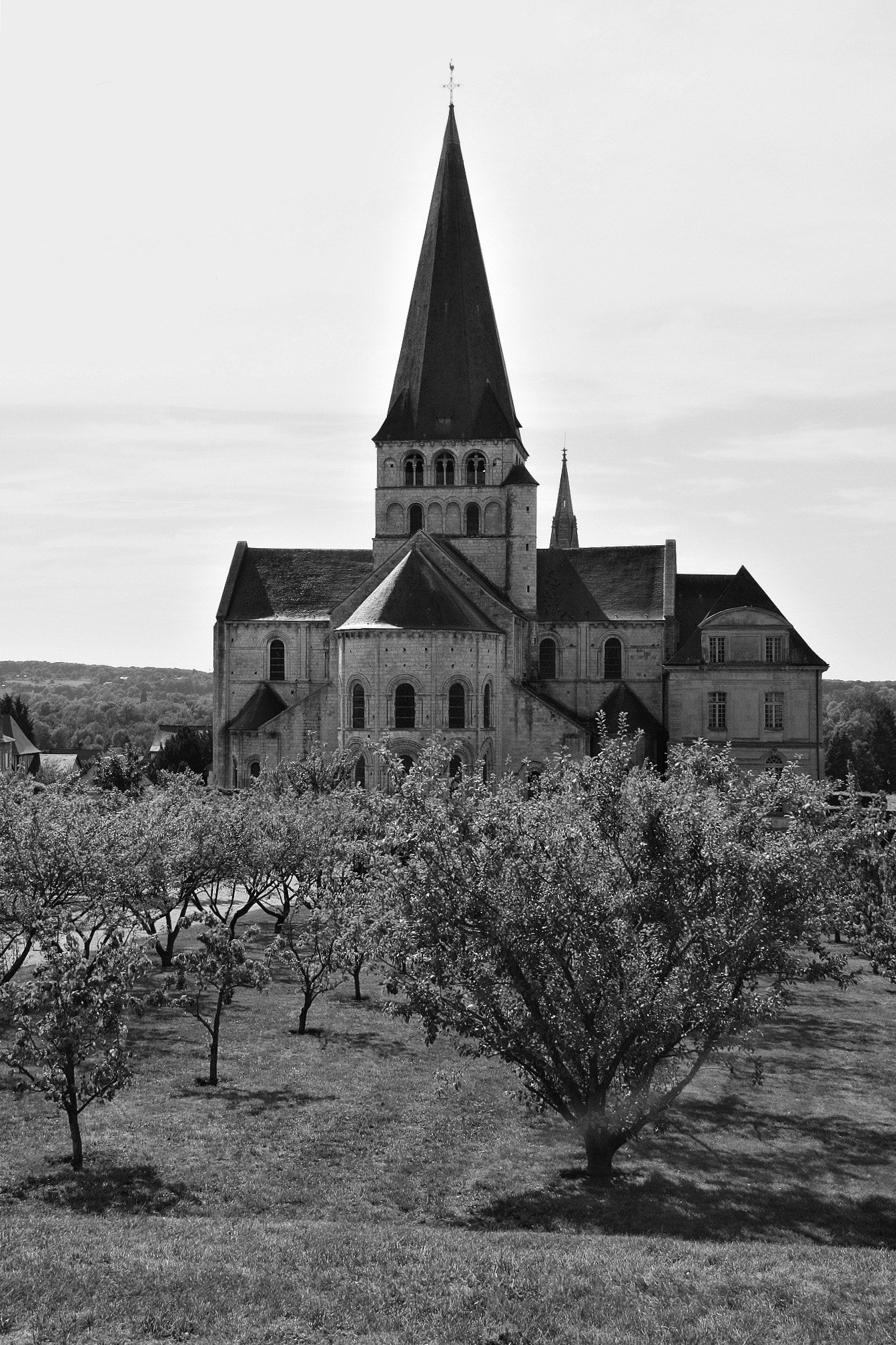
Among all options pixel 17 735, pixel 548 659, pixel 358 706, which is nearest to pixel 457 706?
pixel 358 706

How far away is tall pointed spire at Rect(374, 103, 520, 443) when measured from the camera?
2655 inches

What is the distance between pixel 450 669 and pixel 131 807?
2036 cm

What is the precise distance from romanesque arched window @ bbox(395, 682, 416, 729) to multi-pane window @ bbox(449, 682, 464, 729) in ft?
6.01

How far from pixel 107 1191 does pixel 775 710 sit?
5458 cm

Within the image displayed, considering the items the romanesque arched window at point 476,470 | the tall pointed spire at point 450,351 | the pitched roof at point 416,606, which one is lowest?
the pitched roof at point 416,606

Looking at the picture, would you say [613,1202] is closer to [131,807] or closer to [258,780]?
[131,807]

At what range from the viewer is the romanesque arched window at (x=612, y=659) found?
69.9m

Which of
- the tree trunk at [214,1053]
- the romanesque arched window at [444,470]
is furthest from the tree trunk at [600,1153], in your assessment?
the romanesque arched window at [444,470]

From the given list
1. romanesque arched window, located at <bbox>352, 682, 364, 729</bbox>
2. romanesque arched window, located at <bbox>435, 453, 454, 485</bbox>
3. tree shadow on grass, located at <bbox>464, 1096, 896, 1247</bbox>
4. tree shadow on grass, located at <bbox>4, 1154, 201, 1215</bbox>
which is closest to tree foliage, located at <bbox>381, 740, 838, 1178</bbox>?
tree shadow on grass, located at <bbox>464, 1096, 896, 1247</bbox>

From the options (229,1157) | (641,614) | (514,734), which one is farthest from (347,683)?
(229,1157)

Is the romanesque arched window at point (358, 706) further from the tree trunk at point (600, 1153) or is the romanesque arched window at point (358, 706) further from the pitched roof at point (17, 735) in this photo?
the pitched roof at point (17, 735)

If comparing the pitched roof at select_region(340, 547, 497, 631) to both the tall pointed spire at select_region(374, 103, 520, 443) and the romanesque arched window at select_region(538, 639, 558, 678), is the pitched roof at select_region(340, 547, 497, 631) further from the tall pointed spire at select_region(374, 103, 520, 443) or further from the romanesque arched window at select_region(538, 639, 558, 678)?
the tall pointed spire at select_region(374, 103, 520, 443)

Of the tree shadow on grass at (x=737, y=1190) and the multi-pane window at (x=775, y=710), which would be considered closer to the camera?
the tree shadow on grass at (x=737, y=1190)

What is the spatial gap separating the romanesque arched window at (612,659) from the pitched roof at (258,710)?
18121 mm
